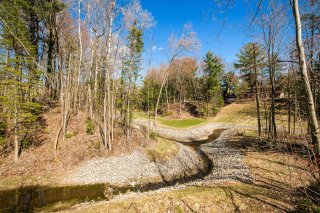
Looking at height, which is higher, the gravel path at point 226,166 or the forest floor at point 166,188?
the forest floor at point 166,188

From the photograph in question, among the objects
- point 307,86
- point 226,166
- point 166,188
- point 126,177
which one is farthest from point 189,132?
point 307,86

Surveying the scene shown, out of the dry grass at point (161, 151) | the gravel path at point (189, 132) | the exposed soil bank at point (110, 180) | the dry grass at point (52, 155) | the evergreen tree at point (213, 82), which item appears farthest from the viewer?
the evergreen tree at point (213, 82)

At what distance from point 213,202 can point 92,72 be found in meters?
15.7

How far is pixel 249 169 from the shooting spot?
9.27 m

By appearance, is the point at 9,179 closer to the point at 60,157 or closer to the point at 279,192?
the point at 60,157

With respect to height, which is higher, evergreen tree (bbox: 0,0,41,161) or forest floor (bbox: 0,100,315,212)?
evergreen tree (bbox: 0,0,41,161)

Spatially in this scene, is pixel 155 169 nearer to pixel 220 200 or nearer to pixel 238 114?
pixel 220 200

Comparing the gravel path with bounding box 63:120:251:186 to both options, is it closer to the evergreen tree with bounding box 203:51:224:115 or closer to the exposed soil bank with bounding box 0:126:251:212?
the exposed soil bank with bounding box 0:126:251:212

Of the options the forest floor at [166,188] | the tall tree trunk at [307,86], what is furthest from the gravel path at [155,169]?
the tall tree trunk at [307,86]

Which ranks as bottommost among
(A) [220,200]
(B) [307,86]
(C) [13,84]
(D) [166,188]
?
(D) [166,188]

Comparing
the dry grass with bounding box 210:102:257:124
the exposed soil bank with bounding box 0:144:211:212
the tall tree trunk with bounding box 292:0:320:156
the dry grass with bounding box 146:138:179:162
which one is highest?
the tall tree trunk with bounding box 292:0:320:156

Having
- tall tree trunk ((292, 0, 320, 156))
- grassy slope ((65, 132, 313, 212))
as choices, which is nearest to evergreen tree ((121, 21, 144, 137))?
grassy slope ((65, 132, 313, 212))

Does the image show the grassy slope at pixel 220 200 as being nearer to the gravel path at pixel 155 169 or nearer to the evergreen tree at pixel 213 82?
the gravel path at pixel 155 169

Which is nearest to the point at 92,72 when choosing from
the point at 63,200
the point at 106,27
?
the point at 106,27
